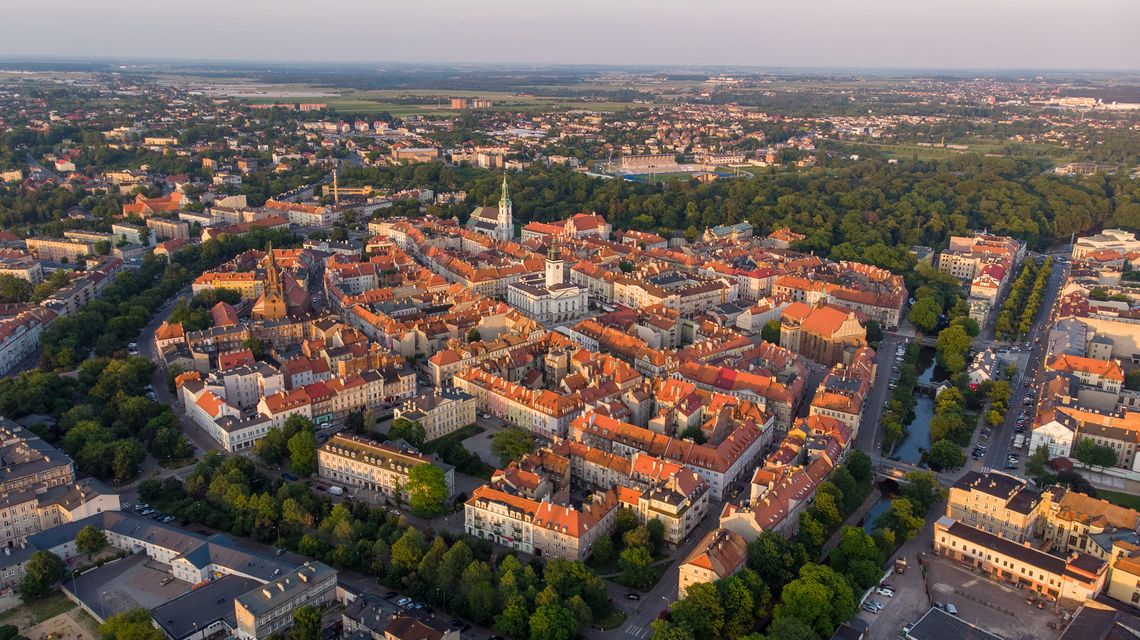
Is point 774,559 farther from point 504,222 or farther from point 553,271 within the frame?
point 504,222

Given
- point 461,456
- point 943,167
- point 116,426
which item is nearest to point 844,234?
point 943,167

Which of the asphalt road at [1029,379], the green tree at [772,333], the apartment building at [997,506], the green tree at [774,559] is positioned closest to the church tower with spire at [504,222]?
the green tree at [772,333]

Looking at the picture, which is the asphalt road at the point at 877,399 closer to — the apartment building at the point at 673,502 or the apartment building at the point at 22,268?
the apartment building at the point at 673,502

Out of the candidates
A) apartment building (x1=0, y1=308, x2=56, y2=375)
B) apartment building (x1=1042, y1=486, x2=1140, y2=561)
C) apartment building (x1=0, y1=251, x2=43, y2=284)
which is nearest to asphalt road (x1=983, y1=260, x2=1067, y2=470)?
apartment building (x1=1042, y1=486, x2=1140, y2=561)

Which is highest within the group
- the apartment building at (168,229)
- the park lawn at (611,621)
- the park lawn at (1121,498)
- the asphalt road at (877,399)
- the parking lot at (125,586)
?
the apartment building at (168,229)

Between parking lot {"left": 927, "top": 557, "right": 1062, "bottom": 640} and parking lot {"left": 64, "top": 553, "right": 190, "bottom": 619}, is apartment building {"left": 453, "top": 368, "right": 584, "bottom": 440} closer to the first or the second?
parking lot {"left": 64, "top": 553, "right": 190, "bottom": 619}
